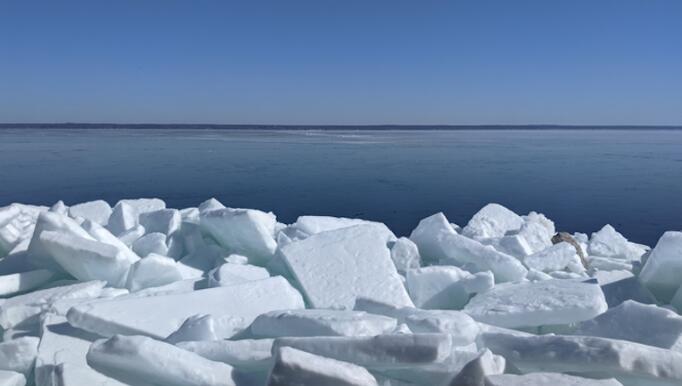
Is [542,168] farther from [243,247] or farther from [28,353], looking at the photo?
[28,353]

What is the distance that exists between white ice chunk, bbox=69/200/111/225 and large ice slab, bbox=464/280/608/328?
145 inches

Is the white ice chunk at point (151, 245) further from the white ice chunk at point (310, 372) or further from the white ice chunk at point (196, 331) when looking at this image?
the white ice chunk at point (310, 372)

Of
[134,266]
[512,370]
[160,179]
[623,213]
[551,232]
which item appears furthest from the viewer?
[160,179]

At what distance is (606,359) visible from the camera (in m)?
2.11

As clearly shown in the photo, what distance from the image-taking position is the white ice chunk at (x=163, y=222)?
14.5 ft

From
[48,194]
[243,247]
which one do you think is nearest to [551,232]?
[243,247]

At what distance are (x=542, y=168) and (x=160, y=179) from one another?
32.5 feet

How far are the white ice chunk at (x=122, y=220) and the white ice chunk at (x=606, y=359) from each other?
3415 millimetres

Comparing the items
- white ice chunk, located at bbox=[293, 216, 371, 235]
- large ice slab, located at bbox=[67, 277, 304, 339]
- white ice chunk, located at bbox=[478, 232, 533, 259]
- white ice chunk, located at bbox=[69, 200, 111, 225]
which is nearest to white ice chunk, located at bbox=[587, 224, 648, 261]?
white ice chunk, located at bbox=[478, 232, 533, 259]

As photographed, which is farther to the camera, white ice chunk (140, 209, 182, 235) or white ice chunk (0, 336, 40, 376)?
white ice chunk (140, 209, 182, 235)

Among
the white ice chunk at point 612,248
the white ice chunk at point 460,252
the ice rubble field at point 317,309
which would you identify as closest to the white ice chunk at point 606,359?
the ice rubble field at point 317,309

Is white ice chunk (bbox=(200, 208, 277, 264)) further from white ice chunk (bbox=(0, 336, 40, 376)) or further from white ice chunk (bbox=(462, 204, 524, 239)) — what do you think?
white ice chunk (bbox=(462, 204, 524, 239))

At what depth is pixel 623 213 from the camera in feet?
32.7

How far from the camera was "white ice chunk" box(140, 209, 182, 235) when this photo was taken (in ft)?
14.5
